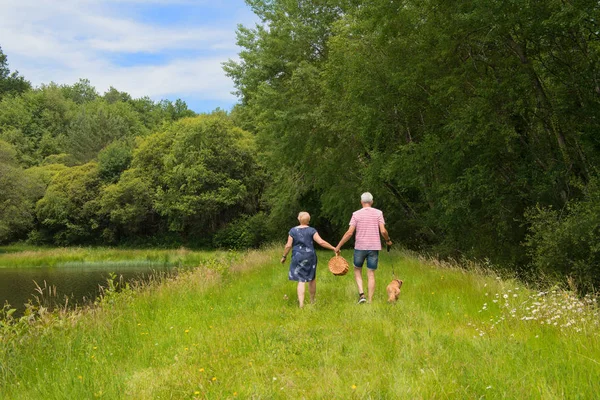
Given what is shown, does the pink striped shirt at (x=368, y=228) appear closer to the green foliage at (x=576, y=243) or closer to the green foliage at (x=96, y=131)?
the green foliage at (x=576, y=243)

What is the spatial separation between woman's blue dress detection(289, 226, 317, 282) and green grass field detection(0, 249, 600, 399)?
0.55 meters

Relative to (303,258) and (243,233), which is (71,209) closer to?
(243,233)

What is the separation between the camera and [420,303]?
7379mm

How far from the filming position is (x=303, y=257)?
7.75 metres

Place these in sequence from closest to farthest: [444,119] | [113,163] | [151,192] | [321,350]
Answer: [321,350]
[444,119]
[151,192]
[113,163]

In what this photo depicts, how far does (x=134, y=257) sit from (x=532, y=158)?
98.2 ft

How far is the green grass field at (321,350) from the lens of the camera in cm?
365

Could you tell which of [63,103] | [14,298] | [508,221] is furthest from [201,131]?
[63,103]

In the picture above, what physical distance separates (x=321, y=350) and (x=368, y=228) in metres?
3.32

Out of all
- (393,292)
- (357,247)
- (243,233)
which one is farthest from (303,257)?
(243,233)

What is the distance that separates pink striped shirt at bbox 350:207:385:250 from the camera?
7.74 metres

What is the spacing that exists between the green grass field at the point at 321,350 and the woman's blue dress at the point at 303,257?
1.81 ft

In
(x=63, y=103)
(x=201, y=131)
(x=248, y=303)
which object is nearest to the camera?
(x=248, y=303)

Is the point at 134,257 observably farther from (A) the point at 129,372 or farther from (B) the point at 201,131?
(A) the point at 129,372
